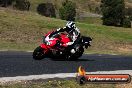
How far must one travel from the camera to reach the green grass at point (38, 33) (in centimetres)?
3653

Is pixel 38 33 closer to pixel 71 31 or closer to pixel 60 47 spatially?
pixel 71 31

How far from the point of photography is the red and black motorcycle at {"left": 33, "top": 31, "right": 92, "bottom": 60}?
1761cm

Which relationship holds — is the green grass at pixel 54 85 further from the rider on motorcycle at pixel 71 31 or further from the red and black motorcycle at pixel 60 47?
the rider on motorcycle at pixel 71 31

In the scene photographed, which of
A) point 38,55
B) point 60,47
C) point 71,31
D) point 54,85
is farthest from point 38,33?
point 54,85

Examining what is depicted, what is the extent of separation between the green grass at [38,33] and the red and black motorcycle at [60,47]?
15.8 m

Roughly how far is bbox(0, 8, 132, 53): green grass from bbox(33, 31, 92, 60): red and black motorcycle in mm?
15793

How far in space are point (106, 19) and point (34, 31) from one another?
54.8 m

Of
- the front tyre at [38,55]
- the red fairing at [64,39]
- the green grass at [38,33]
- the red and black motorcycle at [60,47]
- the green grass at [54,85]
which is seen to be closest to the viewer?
the green grass at [54,85]

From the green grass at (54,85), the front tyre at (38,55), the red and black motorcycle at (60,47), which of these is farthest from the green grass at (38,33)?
the green grass at (54,85)

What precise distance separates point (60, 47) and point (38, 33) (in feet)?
74.9

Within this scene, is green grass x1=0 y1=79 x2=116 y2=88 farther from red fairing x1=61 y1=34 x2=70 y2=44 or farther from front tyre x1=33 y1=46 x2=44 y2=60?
red fairing x1=61 y1=34 x2=70 y2=44

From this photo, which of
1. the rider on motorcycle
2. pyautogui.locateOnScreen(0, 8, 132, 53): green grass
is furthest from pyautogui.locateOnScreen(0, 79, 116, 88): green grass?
pyautogui.locateOnScreen(0, 8, 132, 53): green grass

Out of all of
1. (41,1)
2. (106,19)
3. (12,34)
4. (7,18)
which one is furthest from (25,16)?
(41,1)

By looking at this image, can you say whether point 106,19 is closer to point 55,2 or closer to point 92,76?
point 55,2
